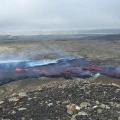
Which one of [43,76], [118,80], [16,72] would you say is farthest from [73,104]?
[16,72]

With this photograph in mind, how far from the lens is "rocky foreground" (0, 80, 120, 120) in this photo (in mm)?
13250

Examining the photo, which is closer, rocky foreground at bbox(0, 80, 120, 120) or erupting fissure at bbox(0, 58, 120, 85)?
rocky foreground at bbox(0, 80, 120, 120)

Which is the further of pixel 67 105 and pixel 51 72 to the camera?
pixel 51 72

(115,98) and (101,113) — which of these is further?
(115,98)

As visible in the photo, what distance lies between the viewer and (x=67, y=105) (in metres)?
14.5

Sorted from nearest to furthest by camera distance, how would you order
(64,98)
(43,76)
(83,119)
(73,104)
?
(83,119) → (73,104) → (64,98) → (43,76)

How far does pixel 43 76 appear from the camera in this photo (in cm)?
2711

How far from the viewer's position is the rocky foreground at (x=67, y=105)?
43.5ft

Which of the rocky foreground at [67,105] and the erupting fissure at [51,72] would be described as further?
the erupting fissure at [51,72]

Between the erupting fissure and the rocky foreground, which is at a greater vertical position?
the rocky foreground

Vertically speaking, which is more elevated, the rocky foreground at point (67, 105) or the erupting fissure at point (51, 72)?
the rocky foreground at point (67, 105)

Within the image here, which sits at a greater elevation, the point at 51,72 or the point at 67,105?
the point at 67,105

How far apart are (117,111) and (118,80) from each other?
38.0 feet

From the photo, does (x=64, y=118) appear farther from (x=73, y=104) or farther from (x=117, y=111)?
(x=117, y=111)
